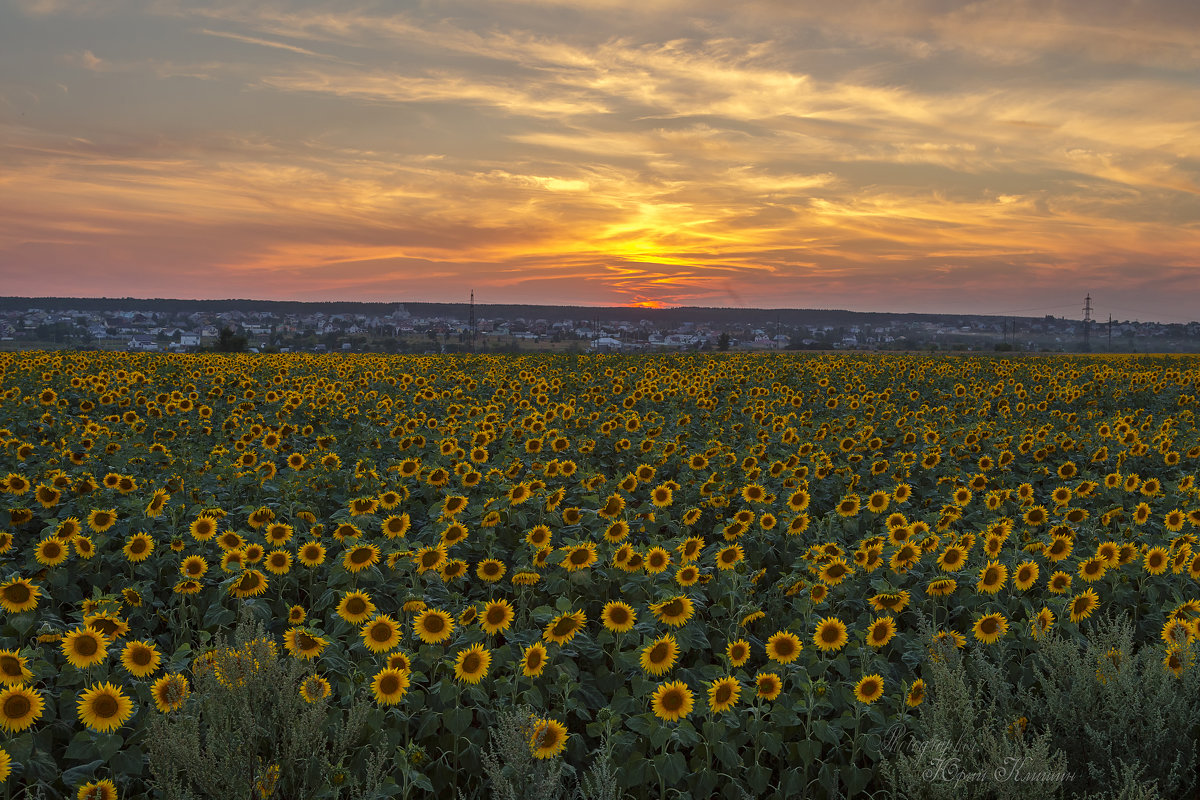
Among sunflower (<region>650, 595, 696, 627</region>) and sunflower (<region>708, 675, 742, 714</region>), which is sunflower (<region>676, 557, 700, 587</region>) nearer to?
sunflower (<region>650, 595, 696, 627</region>)

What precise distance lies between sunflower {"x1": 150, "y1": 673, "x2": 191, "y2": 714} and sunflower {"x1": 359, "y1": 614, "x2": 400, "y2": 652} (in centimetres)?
106

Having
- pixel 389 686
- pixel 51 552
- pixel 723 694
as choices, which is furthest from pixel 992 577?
pixel 51 552

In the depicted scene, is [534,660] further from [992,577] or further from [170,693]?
[992,577]

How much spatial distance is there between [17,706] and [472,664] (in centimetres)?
236

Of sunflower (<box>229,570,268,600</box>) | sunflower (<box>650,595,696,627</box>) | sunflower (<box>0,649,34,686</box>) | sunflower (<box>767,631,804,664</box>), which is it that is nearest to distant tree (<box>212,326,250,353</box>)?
sunflower (<box>229,570,268,600</box>)

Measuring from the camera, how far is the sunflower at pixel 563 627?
4734 millimetres

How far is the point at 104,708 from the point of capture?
13.5 ft

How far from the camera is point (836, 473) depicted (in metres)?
10.1

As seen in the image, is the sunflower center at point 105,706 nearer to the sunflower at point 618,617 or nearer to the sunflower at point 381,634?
the sunflower at point 381,634

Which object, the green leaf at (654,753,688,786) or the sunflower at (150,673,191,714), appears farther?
the green leaf at (654,753,688,786)

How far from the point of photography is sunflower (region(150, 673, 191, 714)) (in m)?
3.86

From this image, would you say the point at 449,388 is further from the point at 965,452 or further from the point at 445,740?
the point at 445,740

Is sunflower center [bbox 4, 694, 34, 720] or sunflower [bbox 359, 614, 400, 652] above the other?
sunflower [bbox 359, 614, 400, 652]

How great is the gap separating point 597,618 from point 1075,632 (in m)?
3.30
